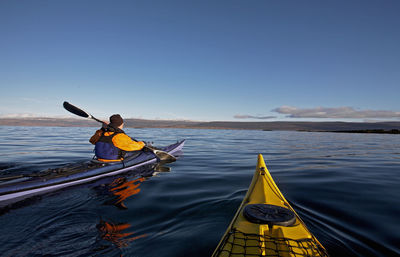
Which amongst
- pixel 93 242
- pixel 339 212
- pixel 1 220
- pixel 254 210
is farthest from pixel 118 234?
pixel 339 212

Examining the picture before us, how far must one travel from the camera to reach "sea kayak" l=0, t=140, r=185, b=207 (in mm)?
4156

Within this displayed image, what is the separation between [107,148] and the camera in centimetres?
624

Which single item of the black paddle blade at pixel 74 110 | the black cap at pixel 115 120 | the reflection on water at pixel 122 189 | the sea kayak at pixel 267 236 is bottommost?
the reflection on water at pixel 122 189

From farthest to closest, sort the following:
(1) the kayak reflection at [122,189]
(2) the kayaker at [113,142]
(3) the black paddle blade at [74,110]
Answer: (3) the black paddle blade at [74,110] → (2) the kayaker at [113,142] → (1) the kayak reflection at [122,189]

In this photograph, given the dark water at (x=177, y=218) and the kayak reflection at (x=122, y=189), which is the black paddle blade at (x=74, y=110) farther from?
the dark water at (x=177, y=218)

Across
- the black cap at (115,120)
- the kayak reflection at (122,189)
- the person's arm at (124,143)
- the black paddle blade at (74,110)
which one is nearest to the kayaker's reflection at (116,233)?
the kayak reflection at (122,189)

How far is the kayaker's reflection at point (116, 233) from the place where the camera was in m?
2.62

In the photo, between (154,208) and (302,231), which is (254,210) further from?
(154,208)

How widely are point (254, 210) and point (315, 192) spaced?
10.2 ft

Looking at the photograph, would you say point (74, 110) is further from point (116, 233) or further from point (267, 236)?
point (267, 236)

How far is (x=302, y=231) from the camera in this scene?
7.33 feet

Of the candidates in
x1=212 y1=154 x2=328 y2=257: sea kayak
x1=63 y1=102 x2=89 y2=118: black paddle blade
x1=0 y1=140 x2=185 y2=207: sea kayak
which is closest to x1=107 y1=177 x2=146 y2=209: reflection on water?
x1=0 y1=140 x2=185 y2=207: sea kayak

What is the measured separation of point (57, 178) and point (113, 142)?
169 centimetres

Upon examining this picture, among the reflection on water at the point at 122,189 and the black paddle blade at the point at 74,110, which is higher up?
the black paddle blade at the point at 74,110
